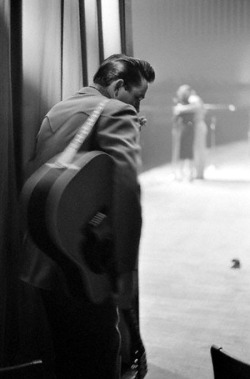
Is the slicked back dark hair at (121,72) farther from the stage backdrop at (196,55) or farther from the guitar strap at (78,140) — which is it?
the stage backdrop at (196,55)

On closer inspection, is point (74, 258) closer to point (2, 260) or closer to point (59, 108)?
point (59, 108)

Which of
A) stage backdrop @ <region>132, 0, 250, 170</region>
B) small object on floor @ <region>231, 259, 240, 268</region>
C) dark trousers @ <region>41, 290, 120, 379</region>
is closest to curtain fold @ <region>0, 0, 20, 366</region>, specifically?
dark trousers @ <region>41, 290, 120, 379</region>

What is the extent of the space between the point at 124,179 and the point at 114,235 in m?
0.15

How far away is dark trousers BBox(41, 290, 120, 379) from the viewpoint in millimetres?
1504

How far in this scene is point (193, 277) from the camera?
349 cm

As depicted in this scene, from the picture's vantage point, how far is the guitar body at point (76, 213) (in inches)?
52.4

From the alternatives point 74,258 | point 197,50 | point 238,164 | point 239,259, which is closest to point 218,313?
point 239,259

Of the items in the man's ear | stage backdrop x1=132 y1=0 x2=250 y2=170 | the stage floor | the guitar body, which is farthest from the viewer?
stage backdrop x1=132 y1=0 x2=250 y2=170

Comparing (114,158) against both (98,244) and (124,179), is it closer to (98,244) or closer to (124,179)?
(124,179)

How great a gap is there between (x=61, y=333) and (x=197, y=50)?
10.4 metres

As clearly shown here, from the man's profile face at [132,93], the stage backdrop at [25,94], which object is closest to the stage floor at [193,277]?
the stage backdrop at [25,94]

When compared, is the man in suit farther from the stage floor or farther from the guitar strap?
the stage floor

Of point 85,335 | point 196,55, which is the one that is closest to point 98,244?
point 85,335

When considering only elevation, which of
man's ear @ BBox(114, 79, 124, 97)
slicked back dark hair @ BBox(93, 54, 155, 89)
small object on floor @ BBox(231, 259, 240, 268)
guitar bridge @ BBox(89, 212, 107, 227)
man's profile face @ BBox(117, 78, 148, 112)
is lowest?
small object on floor @ BBox(231, 259, 240, 268)
